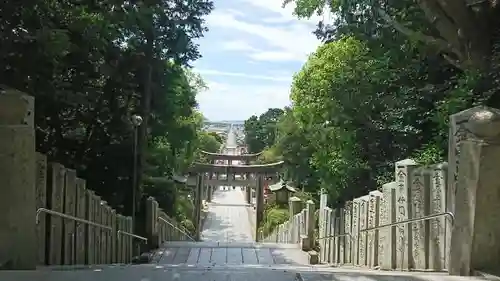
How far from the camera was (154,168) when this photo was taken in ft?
56.1

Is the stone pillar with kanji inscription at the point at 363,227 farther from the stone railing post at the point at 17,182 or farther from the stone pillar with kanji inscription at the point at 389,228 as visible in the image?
the stone railing post at the point at 17,182

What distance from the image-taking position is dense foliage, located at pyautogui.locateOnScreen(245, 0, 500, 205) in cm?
826

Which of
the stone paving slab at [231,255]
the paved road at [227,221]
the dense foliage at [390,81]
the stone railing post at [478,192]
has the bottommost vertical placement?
the paved road at [227,221]

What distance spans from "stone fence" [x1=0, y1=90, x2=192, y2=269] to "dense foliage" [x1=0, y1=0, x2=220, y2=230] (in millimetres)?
988

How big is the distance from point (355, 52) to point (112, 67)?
5.60m

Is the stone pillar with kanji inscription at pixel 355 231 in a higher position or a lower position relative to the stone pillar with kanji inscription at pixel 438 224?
lower

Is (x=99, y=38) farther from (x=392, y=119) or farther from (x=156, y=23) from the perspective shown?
(x=156, y=23)

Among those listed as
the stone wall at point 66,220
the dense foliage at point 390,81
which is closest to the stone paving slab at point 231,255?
the dense foliage at point 390,81

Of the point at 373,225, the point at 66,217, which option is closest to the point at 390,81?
the point at 373,225

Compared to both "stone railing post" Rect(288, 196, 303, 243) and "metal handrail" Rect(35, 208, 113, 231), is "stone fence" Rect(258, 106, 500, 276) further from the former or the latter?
"stone railing post" Rect(288, 196, 303, 243)

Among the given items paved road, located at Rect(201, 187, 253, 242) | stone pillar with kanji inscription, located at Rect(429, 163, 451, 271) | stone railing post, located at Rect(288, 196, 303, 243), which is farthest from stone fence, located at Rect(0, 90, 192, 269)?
paved road, located at Rect(201, 187, 253, 242)

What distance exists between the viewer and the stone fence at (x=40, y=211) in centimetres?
491

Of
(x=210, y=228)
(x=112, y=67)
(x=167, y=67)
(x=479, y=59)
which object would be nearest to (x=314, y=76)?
(x=167, y=67)

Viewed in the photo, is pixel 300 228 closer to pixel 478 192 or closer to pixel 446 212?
pixel 446 212
